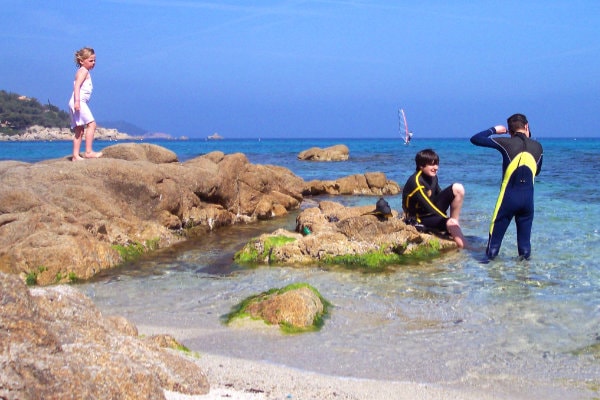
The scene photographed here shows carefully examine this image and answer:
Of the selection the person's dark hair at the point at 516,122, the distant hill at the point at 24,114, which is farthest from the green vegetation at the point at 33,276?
the distant hill at the point at 24,114

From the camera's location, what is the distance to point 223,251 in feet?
34.3

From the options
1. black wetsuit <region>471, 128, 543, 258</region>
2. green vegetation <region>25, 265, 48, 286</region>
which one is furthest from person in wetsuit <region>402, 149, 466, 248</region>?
green vegetation <region>25, 265, 48, 286</region>

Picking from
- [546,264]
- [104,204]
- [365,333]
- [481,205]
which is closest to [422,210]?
[546,264]

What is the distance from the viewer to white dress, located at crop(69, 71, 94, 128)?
443 inches

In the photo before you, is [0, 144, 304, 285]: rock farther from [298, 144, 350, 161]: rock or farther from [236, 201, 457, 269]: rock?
[298, 144, 350, 161]: rock

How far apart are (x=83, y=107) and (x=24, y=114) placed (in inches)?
5107

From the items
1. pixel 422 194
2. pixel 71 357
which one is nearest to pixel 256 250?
pixel 422 194

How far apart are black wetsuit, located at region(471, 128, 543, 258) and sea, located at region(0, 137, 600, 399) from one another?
61 centimetres

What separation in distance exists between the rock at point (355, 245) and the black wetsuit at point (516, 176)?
122cm

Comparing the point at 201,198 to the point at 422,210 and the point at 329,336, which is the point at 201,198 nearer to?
the point at 422,210

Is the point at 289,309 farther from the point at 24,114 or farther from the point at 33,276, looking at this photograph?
the point at 24,114

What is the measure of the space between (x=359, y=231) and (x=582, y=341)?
4.33 meters

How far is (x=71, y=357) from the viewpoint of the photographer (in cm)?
293

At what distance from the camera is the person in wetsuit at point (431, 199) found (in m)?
9.48
